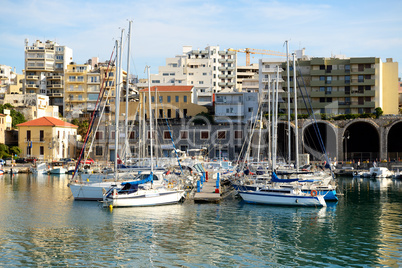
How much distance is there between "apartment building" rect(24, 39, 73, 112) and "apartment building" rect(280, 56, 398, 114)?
172 feet

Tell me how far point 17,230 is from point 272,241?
1322 cm

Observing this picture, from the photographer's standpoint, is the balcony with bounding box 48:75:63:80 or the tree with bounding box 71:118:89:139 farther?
the balcony with bounding box 48:75:63:80

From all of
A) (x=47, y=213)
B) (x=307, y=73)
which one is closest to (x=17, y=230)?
(x=47, y=213)

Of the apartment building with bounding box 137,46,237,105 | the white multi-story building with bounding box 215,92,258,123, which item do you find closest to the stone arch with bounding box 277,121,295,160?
the white multi-story building with bounding box 215,92,258,123

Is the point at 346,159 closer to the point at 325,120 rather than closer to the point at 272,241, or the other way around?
the point at 325,120

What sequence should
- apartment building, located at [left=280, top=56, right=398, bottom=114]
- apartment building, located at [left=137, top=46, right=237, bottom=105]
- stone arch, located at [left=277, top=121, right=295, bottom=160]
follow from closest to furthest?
1. stone arch, located at [left=277, top=121, right=295, bottom=160]
2. apartment building, located at [left=280, top=56, right=398, bottom=114]
3. apartment building, located at [left=137, top=46, right=237, bottom=105]

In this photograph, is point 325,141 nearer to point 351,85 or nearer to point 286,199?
point 351,85

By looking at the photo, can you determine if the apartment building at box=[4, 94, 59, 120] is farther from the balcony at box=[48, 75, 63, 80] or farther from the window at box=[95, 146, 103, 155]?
the window at box=[95, 146, 103, 155]

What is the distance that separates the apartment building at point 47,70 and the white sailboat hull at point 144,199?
79233 millimetres

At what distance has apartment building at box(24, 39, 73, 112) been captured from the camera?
105 metres

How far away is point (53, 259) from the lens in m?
19.0

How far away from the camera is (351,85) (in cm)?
8031

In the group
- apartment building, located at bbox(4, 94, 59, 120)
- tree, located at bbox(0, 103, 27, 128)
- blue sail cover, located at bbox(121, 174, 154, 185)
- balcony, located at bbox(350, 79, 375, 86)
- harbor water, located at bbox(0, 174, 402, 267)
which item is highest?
balcony, located at bbox(350, 79, 375, 86)

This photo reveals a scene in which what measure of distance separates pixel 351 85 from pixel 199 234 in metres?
63.9
